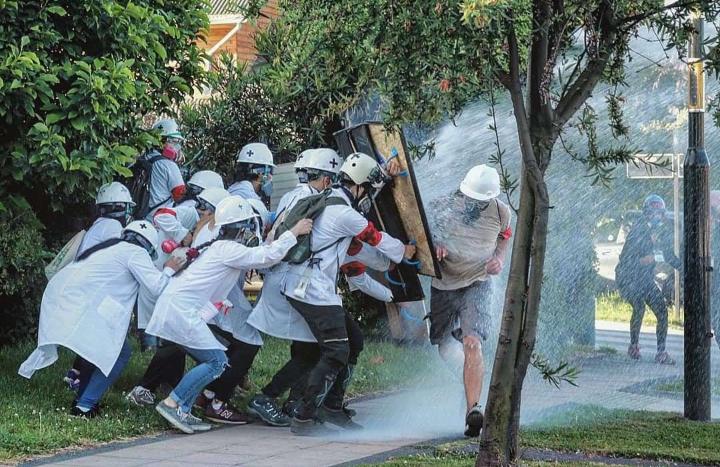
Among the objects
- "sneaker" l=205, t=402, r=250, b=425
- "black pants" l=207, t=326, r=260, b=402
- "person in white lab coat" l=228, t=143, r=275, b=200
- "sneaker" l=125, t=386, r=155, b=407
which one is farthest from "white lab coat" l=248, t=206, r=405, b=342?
"person in white lab coat" l=228, t=143, r=275, b=200

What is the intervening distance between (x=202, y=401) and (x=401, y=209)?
2159mm

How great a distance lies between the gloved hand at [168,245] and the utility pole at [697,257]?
400cm

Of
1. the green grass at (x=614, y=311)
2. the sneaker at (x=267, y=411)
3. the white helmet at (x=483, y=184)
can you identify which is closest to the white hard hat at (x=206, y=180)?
the sneaker at (x=267, y=411)

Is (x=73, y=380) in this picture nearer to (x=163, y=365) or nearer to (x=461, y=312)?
(x=163, y=365)

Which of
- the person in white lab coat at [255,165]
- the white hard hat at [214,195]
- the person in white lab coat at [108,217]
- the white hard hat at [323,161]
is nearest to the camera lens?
the person in white lab coat at [108,217]

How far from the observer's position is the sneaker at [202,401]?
9477mm

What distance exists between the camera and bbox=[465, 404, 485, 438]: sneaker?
8.73 metres

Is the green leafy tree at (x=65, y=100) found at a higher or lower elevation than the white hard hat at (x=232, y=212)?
higher

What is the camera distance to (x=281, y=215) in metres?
9.62

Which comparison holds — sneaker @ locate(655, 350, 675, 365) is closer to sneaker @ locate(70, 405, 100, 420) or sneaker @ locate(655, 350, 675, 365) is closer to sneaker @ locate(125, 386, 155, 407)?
sneaker @ locate(125, 386, 155, 407)

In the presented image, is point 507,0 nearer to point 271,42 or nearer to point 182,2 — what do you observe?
point 182,2

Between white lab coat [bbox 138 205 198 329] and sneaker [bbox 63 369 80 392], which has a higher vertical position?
white lab coat [bbox 138 205 198 329]

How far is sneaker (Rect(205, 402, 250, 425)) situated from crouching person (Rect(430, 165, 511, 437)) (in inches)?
62.9

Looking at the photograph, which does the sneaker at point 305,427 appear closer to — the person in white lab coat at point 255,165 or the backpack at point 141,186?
the person in white lab coat at point 255,165
